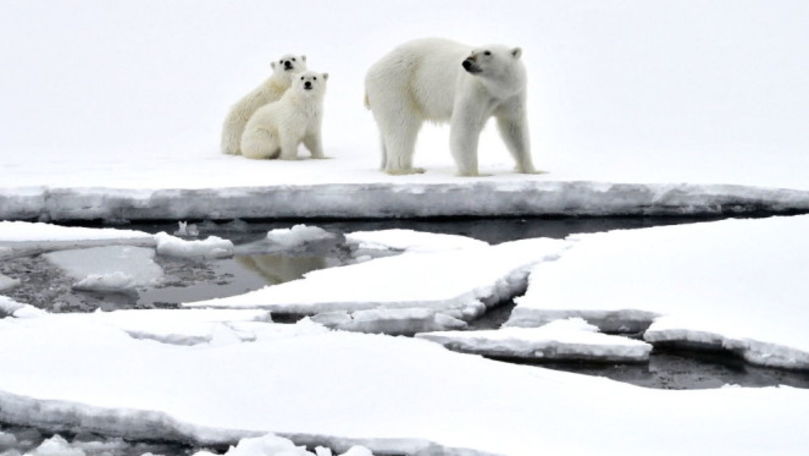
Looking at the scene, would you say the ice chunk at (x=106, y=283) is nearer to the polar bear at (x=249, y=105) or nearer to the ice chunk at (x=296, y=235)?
the ice chunk at (x=296, y=235)

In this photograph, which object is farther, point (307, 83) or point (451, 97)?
point (307, 83)

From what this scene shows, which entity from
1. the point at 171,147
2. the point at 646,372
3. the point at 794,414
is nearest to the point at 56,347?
the point at 646,372

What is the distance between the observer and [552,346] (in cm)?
409

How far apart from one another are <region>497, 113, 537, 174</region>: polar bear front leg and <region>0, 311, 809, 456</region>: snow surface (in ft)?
13.6

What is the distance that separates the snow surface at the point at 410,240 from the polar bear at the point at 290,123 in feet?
8.70

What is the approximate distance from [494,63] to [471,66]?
192 millimetres

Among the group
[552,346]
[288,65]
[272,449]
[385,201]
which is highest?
[288,65]

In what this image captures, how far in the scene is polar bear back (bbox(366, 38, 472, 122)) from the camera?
26.2 feet

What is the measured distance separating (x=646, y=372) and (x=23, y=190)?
4.72 meters

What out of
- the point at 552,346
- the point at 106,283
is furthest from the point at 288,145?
the point at 552,346

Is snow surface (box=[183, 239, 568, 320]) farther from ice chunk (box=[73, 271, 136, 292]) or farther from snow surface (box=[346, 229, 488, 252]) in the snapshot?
ice chunk (box=[73, 271, 136, 292])

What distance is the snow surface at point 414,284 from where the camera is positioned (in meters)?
4.74

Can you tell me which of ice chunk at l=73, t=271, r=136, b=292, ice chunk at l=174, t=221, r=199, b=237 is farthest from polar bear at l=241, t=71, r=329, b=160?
ice chunk at l=73, t=271, r=136, b=292

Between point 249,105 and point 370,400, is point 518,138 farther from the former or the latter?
point 370,400
